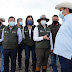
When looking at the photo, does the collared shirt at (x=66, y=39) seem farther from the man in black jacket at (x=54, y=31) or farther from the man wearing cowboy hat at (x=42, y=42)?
the man in black jacket at (x=54, y=31)

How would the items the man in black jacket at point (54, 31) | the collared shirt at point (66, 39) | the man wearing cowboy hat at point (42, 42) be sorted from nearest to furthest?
the collared shirt at point (66, 39), the man wearing cowboy hat at point (42, 42), the man in black jacket at point (54, 31)

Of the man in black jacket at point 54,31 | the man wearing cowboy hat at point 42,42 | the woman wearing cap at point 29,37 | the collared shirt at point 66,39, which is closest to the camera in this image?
the collared shirt at point 66,39

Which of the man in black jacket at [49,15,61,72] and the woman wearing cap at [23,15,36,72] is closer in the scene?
the man in black jacket at [49,15,61,72]

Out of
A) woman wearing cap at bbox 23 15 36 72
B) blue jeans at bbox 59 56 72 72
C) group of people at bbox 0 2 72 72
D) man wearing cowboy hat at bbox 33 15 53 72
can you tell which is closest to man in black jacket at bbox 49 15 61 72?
group of people at bbox 0 2 72 72

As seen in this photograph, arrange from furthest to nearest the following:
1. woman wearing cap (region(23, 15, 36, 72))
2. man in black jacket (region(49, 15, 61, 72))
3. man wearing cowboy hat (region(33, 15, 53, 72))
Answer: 1. woman wearing cap (region(23, 15, 36, 72))
2. man in black jacket (region(49, 15, 61, 72))
3. man wearing cowboy hat (region(33, 15, 53, 72))

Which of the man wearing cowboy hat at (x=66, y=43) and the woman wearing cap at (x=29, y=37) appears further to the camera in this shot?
the woman wearing cap at (x=29, y=37)

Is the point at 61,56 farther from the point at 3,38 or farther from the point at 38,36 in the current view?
the point at 3,38

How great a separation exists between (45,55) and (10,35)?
128 centimetres

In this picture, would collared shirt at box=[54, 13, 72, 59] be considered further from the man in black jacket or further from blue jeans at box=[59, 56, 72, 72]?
the man in black jacket

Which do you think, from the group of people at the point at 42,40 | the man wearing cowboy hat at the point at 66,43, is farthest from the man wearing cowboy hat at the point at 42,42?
the man wearing cowboy hat at the point at 66,43

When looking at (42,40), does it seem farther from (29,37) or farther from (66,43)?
(66,43)

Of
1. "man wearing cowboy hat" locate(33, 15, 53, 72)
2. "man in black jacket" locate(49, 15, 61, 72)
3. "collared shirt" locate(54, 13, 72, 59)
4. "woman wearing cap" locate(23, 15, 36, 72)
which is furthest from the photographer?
"woman wearing cap" locate(23, 15, 36, 72)

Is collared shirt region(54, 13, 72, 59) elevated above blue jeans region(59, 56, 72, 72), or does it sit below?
above

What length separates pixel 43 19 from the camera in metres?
4.39
